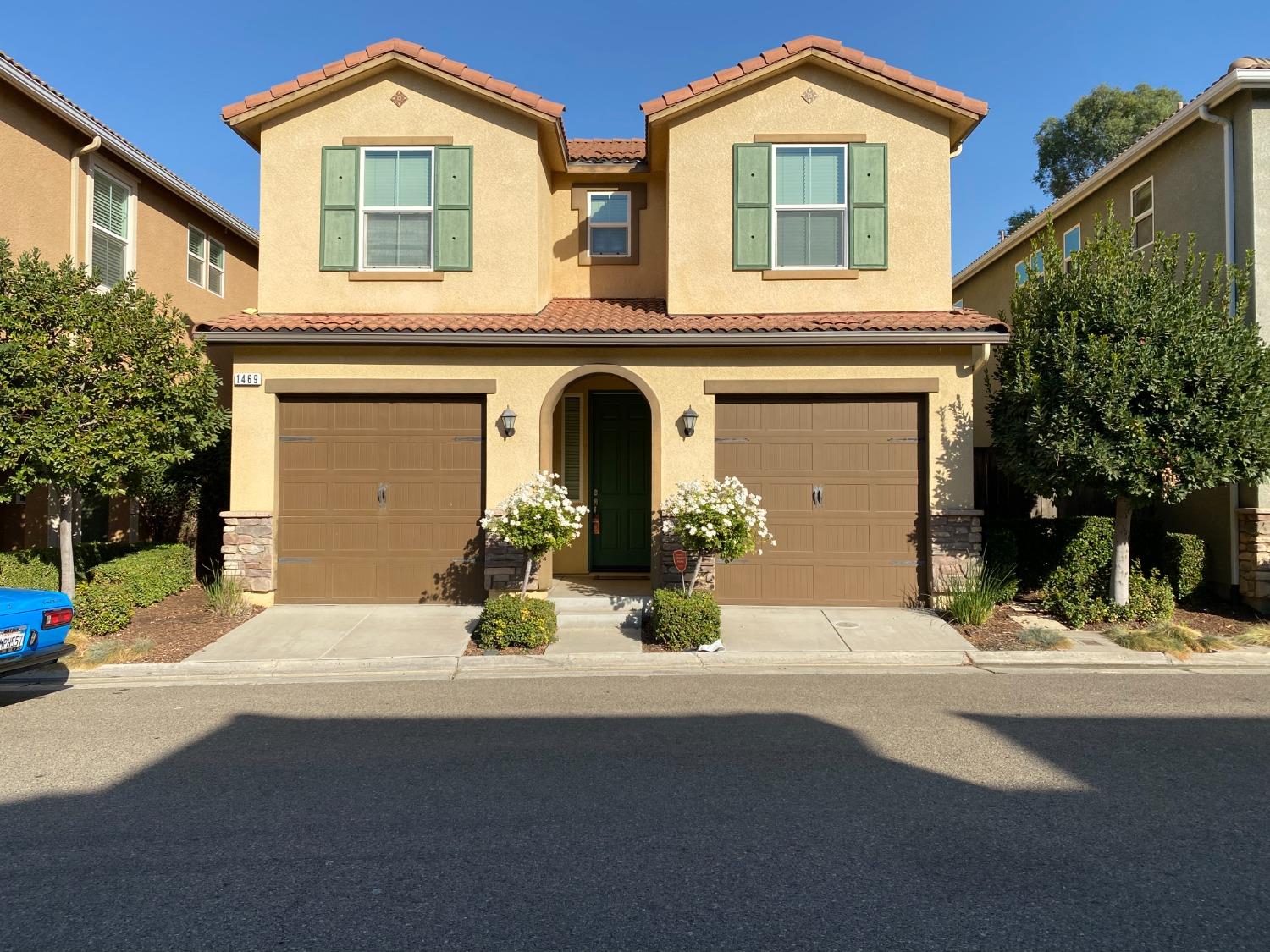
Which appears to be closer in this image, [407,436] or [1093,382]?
[1093,382]

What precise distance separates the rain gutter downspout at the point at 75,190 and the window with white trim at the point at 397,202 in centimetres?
428

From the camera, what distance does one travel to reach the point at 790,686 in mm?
6973

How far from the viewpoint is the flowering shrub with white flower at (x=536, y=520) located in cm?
864

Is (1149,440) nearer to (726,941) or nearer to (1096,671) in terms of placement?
(1096,671)

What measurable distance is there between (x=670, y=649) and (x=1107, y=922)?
5.34 m

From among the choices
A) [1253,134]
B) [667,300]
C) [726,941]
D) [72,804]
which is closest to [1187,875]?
[726,941]

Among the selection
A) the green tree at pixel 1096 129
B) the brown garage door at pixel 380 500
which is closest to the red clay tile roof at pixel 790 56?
the brown garage door at pixel 380 500

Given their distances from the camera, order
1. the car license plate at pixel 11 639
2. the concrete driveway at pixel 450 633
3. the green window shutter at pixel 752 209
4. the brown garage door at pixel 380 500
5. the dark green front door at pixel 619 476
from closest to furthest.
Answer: the car license plate at pixel 11 639 < the concrete driveway at pixel 450 633 < the brown garage door at pixel 380 500 < the green window shutter at pixel 752 209 < the dark green front door at pixel 619 476

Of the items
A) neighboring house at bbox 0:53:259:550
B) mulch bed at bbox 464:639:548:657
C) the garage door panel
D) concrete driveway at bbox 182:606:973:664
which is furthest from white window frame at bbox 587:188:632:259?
mulch bed at bbox 464:639:548:657

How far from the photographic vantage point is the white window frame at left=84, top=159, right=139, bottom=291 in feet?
38.0

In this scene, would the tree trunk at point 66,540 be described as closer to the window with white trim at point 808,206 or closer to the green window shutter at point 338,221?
the green window shutter at point 338,221

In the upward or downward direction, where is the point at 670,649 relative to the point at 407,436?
downward

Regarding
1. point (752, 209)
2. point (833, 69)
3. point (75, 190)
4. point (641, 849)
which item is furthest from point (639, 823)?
point (75, 190)

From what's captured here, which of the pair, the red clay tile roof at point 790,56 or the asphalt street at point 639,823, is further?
the red clay tile roof at point 790,56
